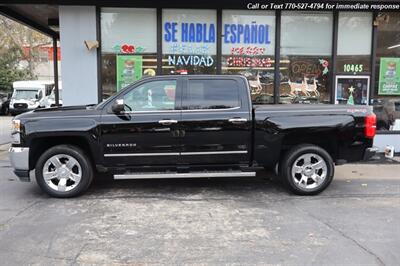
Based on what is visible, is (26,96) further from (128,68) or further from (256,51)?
(256,51)

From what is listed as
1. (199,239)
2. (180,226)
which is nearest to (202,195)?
(180,226)

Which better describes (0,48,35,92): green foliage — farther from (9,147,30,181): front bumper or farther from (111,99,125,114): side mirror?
(111,99,125,114): side mirror

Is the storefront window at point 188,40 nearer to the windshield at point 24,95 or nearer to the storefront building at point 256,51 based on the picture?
the storefront building at point 256,51

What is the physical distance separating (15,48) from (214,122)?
37.3 m

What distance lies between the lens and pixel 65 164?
6.81 meters

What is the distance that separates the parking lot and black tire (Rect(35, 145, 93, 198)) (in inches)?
6.2

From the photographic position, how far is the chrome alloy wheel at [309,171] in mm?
7086

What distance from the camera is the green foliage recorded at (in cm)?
3956

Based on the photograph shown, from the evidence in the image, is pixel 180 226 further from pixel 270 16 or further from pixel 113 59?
pixel 270 16

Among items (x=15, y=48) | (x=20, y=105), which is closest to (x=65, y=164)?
(x=20, y=105)

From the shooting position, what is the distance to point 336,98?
1107 cm

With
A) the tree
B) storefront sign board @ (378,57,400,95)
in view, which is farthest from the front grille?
storefront sign board @ (378,57,400,95)

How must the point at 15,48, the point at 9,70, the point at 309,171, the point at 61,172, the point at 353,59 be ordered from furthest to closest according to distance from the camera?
the point at 9,70
the point at 15,48
the point at 353,59
the point at 309,171
the point at 61,172

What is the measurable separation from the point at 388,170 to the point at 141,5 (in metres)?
6.56
